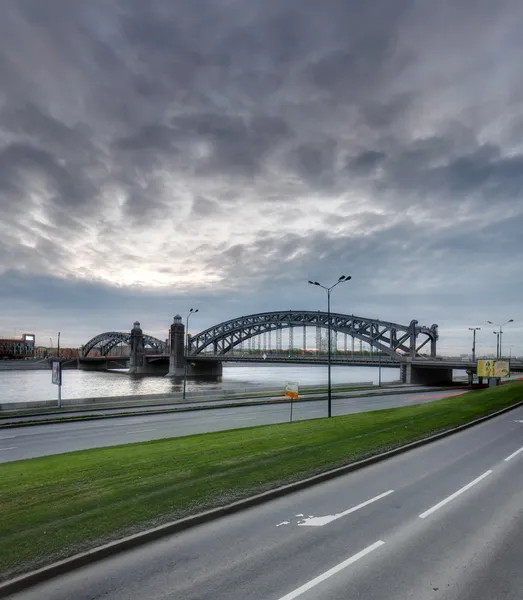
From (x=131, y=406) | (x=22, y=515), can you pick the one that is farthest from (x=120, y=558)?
(x=131, y=406)

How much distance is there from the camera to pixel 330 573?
6.88 metres

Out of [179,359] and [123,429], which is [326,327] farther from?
[123,429]

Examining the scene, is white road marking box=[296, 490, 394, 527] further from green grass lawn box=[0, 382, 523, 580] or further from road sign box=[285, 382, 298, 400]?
road sign box=[285, 382, 298, 400]

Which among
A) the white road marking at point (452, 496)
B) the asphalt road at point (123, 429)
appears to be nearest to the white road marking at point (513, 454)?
the white road marking at point (452, 496)

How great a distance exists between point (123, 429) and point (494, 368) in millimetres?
58249

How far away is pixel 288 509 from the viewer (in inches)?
382

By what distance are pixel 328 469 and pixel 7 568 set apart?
8.36 metres

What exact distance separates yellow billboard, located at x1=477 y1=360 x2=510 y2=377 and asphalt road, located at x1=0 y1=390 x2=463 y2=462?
37844 millimetres

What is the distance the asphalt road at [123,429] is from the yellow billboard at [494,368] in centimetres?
3784

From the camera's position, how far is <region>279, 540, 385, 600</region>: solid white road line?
6.29 metres

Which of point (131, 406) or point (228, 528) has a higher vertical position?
point (228, 528)

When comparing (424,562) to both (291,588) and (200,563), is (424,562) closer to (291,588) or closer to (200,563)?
(291,588)

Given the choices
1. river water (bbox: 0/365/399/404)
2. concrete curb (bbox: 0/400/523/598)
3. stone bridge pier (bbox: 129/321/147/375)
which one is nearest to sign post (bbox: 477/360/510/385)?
river water (bbox: 0/365/399/404)

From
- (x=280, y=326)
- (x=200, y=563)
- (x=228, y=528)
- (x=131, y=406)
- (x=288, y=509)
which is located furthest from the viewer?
(x=280, y=326)
